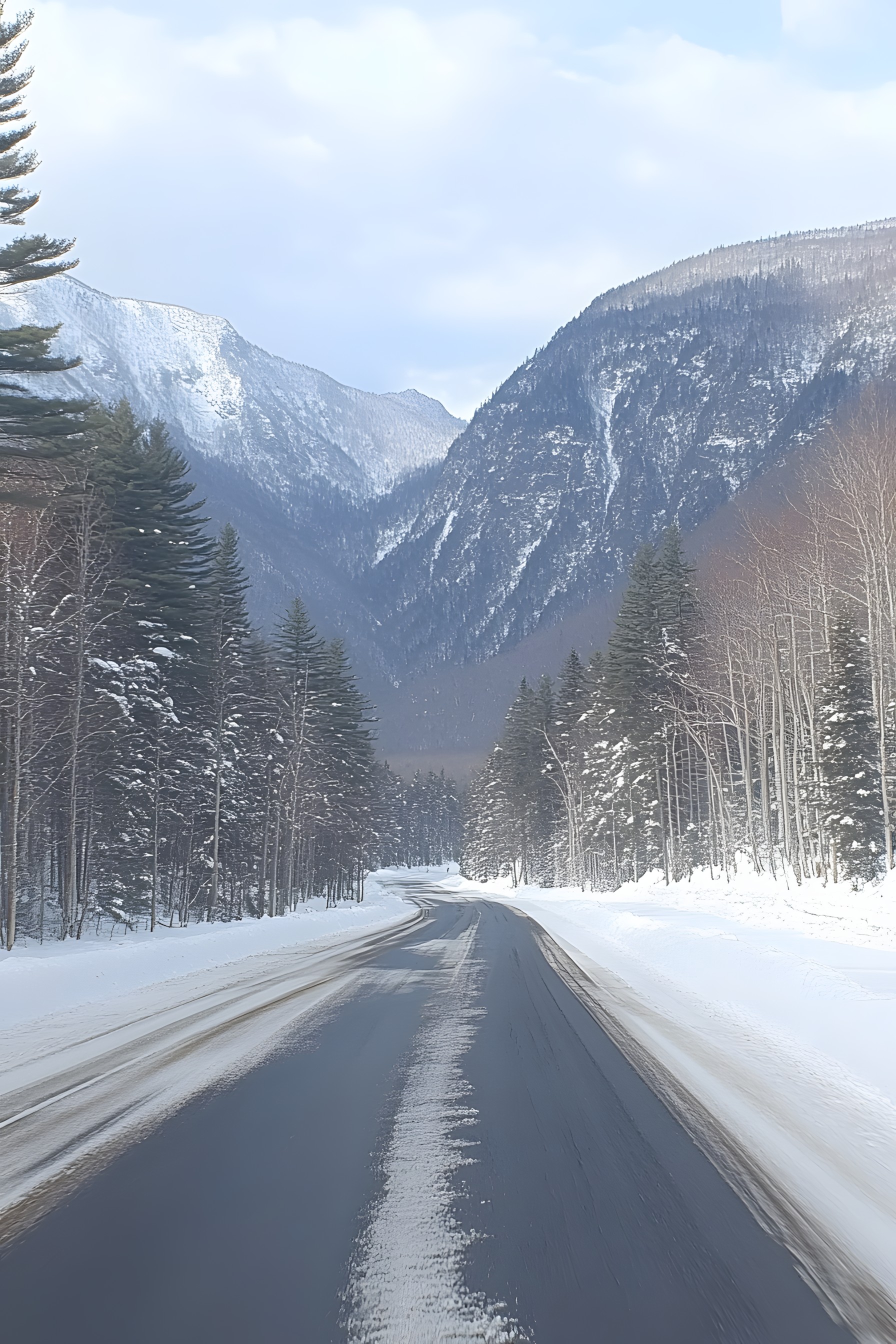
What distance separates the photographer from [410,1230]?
4.25 m

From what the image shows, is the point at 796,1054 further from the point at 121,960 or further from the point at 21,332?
the point at 21,332

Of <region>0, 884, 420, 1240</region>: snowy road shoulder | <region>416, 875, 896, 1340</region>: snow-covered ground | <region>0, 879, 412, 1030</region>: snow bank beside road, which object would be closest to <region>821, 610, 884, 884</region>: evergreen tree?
<region>416, 875, 896, 1340</region>: snow-covered ground

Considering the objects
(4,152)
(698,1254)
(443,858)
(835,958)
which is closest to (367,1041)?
(698,1254)

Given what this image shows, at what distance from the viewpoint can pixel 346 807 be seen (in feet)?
178

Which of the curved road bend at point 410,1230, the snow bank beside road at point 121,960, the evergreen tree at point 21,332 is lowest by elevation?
the snow bank beside road at point 121,960

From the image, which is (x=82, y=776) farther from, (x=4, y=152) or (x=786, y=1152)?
(x=786, y=1152)

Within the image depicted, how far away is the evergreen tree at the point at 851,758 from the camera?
3328cm

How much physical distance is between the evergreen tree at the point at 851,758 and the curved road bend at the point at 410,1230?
29.4 metres

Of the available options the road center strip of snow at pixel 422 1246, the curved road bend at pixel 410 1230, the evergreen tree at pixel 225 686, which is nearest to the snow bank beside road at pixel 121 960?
the curved road bend at pixel 410 1230

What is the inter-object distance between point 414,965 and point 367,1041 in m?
8.25

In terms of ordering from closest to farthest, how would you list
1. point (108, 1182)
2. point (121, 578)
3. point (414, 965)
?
point (108, 1182) < point (414, 965) < point (121, 578)

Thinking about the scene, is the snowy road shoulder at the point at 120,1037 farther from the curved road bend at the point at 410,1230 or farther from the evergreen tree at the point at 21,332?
the evergreen tree at the point at 21,332

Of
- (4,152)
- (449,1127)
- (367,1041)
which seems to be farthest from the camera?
(4,152)

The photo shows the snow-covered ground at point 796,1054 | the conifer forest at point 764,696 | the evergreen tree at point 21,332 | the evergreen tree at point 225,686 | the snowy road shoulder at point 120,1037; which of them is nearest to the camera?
the snow-covered ground at point 796,1054
